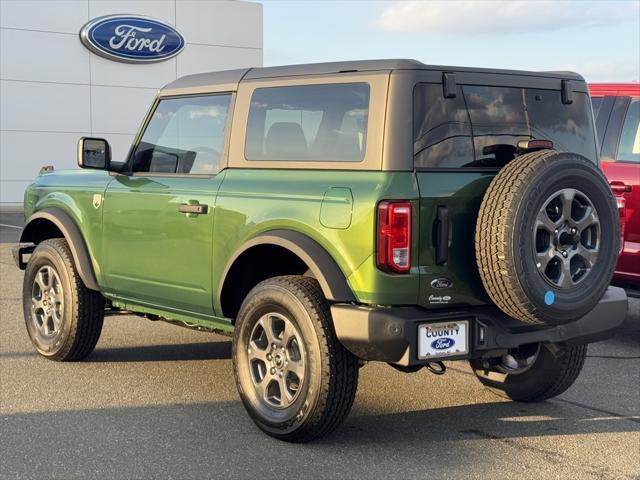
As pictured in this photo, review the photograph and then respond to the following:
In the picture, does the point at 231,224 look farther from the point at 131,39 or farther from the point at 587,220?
the point at 131,39

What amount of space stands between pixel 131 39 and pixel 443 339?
82.2 ft

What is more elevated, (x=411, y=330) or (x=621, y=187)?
(x=621, y=187)

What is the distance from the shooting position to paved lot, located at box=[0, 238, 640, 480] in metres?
4.27

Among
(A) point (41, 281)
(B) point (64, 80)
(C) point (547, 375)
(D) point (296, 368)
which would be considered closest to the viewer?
(D) point (296, 368)

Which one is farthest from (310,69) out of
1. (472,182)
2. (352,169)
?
(472,182)

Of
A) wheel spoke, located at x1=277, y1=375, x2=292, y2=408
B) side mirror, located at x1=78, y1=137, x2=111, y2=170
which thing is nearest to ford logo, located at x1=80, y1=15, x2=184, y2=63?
side mirror, located at x1=78, y1=137, x2=111, y2=170

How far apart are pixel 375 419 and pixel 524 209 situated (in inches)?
63.5

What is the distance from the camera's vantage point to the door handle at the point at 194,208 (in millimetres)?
5172

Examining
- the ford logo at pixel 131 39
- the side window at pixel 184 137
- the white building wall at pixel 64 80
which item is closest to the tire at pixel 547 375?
the side window at pixel 184 137

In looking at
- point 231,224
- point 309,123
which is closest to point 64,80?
point 231,224

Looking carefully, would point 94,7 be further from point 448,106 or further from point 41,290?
point 448,106

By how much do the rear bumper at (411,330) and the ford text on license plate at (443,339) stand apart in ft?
0.08

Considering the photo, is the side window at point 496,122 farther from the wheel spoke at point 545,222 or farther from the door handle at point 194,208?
the door handle at point 194,208

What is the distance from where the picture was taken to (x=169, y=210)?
214 inches
